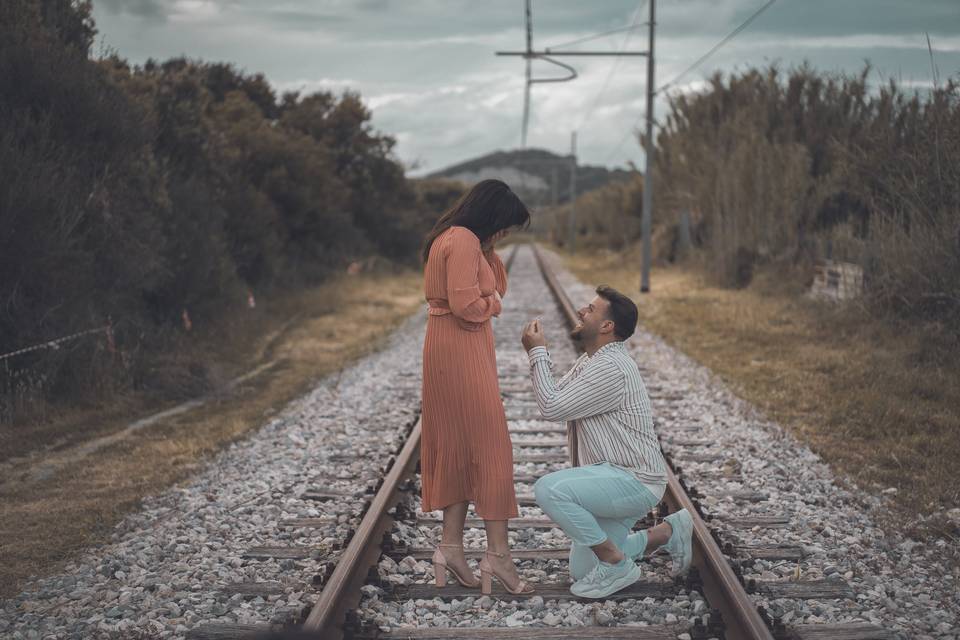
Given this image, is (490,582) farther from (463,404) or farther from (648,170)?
(648,170)

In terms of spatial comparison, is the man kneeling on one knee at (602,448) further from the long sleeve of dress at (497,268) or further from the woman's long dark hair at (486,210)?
the woman's long dark hair at (486,210)

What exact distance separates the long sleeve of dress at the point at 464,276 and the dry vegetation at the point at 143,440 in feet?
8.77

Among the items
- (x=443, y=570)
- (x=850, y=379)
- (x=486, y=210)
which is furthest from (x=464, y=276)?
(x=850, y=379)

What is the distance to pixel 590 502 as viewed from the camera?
3.90m

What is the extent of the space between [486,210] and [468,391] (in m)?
0.80

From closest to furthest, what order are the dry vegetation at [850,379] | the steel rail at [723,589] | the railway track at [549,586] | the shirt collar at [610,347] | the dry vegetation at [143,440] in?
the steel rail at [723,589]
the railway track at [549,586]
the shirt collar at [610,347]
the dry vegetation at [143,440]
the dry vegetation at [850,379]

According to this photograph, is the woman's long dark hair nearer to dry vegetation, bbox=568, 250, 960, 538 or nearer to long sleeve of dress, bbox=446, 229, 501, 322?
long sleeve of dress, bbox=446, 229, 501, 322

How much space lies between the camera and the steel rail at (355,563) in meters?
3.64

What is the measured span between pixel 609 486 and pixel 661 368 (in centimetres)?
634

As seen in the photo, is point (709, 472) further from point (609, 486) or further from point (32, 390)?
point (32, 390)

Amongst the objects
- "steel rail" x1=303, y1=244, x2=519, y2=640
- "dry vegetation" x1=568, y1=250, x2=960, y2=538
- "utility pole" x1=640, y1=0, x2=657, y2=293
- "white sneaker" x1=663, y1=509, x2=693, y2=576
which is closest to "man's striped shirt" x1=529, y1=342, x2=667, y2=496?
"white sneaker" x1=663, y1=509, x2=693, y2=576

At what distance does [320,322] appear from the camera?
15.3 metres

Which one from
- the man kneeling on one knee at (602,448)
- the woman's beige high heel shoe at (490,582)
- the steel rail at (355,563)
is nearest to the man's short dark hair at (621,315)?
the man kneeling on one knee at (602,448)

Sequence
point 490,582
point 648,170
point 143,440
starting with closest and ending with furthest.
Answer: point 490,582 → point 143,440 → point 648,170
